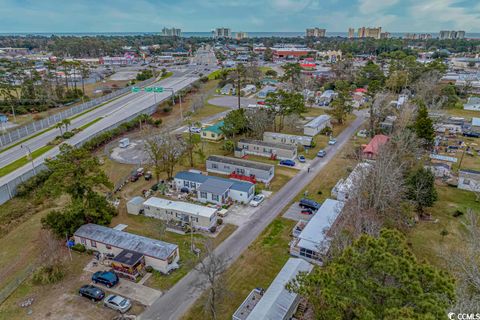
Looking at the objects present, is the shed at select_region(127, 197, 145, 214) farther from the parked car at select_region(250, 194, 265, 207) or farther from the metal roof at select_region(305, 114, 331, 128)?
the metal roof at select_region(305, 114, 331, 128)

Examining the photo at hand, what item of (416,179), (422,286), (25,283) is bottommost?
(25,283)

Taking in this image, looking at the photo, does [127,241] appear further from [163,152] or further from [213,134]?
[213,134]

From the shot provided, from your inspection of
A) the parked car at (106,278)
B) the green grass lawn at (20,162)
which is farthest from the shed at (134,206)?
the green grass lawn at (20,162)

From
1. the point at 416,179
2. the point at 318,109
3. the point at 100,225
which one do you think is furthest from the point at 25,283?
the point at 318,109

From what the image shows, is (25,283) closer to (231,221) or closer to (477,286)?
(231,221)

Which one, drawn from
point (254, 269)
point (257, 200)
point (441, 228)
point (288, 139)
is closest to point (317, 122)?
point (288, 139)

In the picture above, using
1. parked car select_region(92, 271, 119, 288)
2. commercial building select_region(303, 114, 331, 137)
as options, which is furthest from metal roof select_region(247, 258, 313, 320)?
commercial building select_region(303, 114, 331, 137)
